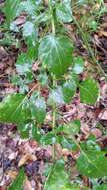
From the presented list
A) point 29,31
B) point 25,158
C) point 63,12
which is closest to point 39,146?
point 25,158

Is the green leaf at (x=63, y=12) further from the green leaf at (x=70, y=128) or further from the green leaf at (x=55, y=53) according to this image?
the green leaf at (x=70, y=128)

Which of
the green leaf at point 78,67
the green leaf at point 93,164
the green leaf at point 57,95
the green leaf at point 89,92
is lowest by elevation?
the green leaf at point 93,164

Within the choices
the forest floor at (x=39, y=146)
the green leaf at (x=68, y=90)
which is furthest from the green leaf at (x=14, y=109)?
the forest floor at (x=39, y=146)

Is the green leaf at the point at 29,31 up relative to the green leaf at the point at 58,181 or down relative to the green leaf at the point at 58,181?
up

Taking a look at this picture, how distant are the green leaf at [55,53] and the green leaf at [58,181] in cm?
28

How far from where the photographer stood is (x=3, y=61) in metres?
3.31

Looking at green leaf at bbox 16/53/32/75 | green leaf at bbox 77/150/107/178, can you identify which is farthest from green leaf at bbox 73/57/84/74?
green leaf at bbox 77/150/107/178

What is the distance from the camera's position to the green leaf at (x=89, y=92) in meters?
1.28

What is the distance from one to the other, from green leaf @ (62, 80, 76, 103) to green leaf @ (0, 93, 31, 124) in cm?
12

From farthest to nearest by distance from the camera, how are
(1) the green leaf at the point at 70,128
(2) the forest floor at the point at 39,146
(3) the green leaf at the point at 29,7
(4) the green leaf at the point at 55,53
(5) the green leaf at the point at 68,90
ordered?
1. (2) the forest floor at the point at 39,146
2. (1) the green leaf at the point at 70,128
3. (5) the green leaf at the point at 68,90
4. (3) the green leaf at the point at 29,7
5. (4) the green leaf at the point at 55,53

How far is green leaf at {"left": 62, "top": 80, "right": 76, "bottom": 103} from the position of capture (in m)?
1.24

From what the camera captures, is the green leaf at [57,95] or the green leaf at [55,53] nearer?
the green leaf at [55,53]

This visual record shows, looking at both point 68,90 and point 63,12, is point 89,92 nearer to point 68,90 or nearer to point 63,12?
point 68,90

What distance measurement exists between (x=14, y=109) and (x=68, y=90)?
0.60 feet
